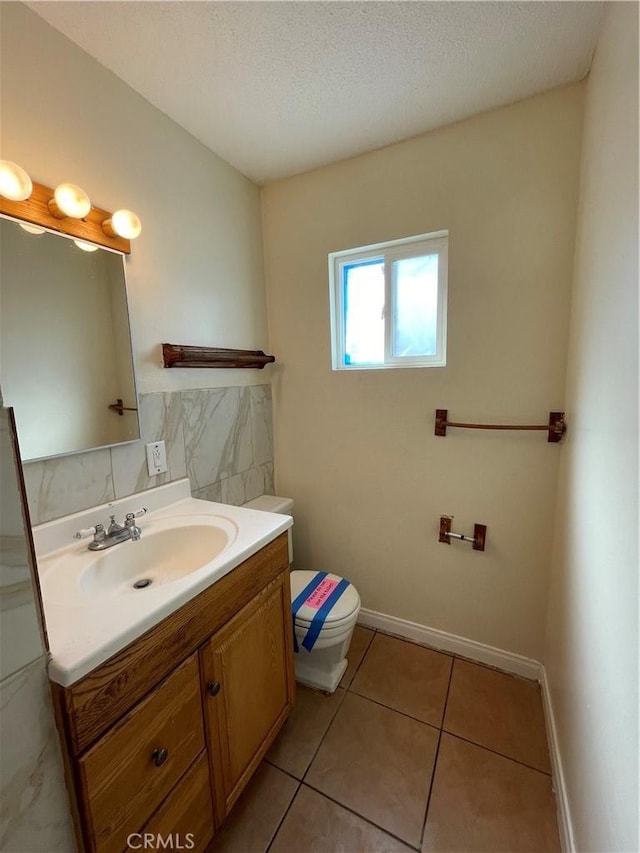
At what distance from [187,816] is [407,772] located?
76cm

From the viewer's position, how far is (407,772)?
3.91ft

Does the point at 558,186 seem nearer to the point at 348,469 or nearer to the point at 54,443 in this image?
the point at 348,469

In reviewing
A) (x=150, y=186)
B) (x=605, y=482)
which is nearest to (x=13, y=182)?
(x=150, y=186)

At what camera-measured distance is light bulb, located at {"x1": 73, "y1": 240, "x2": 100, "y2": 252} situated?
3.52ft

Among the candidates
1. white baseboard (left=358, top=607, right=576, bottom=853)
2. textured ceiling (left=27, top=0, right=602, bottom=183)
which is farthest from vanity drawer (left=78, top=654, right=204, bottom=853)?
textured ceiling (left=27, top=0, right=602, bottom=183)

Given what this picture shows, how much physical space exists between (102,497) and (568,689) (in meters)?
1.65

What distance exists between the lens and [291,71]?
1.15m

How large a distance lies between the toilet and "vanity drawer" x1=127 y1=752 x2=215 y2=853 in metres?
0.54

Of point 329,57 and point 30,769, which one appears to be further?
point 329,57

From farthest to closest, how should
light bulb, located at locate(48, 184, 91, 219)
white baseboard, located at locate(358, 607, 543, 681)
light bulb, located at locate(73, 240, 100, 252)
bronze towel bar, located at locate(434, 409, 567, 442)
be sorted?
white baseboard, located at locate(358, 607, 543, 681)
bronze towel bar, located at locate(434, 409, 567, 442)
light bulb, located at locate(73, 240, 100, 252)
light bulb, located at locate(48, 184, 91, 219)

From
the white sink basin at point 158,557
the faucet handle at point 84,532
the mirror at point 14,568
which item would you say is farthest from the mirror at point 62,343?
the mirror at point 14,568

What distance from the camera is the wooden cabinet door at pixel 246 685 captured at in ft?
3.04

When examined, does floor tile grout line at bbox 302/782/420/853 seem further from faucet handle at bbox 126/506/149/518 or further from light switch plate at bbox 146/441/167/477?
light switch plate at bbox 146/441/167/477

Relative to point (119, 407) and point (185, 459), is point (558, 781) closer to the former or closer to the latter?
point (185, 459)
